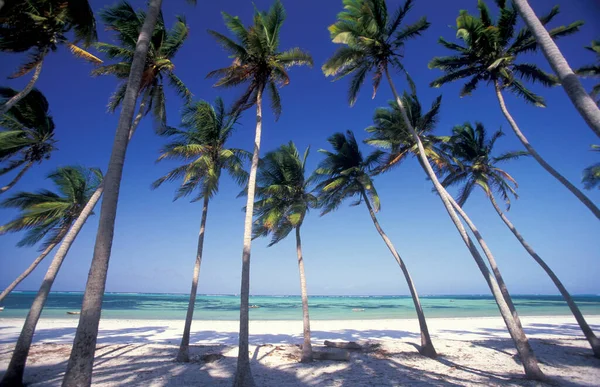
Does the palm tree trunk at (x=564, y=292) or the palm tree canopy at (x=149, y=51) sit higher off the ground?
the palm tree canopy at (x=149, y=51)

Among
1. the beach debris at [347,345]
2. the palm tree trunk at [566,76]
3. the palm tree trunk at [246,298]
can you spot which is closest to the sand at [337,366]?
the beach debris at [347,345]

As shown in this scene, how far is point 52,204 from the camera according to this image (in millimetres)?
12102

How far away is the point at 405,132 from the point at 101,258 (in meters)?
13.2

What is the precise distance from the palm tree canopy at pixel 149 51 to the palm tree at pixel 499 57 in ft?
39.0

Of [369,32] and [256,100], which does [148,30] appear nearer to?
[256,100]

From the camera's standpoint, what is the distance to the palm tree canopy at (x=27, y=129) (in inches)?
409

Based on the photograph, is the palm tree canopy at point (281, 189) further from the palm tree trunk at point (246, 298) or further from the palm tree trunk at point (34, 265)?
the palm tree trunk at point (34, 265)

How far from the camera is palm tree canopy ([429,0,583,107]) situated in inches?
436

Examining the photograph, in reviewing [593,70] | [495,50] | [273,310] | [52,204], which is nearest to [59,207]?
[52,204]

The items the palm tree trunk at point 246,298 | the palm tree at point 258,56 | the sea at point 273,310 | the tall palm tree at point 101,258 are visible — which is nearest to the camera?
the tall palm tree at point 101,258

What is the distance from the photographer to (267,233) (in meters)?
12.4

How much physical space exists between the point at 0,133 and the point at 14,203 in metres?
4.73

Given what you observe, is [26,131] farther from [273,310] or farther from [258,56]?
[273,310]

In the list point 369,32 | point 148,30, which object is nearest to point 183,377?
point 148,30
